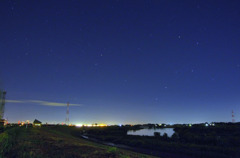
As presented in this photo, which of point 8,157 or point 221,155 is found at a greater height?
point 8,157

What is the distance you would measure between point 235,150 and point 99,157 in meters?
20.6

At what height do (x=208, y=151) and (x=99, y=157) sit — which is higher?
(x=99, y=157)

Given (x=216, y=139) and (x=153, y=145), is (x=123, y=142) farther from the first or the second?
(x=216, y=139)

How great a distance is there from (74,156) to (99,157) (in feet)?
5.73

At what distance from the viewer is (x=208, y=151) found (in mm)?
26656

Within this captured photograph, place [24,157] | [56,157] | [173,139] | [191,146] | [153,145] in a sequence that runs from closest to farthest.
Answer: [24,157] → [56,157] → [191,146] → [153,145] → [173,139]

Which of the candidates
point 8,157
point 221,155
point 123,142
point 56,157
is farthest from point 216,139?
point 8,157

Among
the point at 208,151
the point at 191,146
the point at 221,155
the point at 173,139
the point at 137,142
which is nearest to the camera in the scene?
the point at 221,155

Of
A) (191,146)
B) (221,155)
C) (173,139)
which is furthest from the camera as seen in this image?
(173,139)

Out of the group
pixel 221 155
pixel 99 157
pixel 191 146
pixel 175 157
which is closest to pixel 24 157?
pixel 99 157

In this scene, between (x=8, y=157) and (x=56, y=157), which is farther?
(x=56, y=157)

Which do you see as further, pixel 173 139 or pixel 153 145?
Result: pixel 173 139

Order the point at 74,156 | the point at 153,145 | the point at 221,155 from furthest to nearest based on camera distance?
the point at 153,145, the point at 221,155, the point at 74,156

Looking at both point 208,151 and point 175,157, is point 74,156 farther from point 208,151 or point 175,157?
point 208,151
